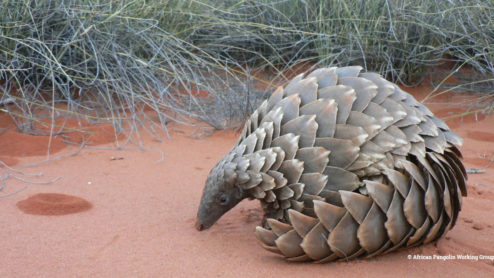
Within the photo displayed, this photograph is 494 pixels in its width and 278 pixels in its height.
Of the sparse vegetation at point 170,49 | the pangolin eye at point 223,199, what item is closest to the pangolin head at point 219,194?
the pangolin eye at point 223,199

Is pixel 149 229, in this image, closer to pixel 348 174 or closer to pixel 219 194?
pixel 219 194

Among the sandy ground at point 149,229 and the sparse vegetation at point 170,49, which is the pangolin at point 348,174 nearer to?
the sandy ground at point 149,229

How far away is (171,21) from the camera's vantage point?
Answer: 5273mm

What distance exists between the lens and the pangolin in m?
2.24

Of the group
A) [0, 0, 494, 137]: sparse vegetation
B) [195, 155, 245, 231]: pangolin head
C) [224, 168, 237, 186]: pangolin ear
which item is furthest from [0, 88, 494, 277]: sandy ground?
[0, 0, 494, 137]: sparse vegetation

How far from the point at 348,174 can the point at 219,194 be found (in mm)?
592

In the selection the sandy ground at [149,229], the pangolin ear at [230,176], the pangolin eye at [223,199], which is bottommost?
the sandy ground at [149,229]

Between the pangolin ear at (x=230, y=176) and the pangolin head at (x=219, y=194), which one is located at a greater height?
the pangolin ear at (x=230, y=176)

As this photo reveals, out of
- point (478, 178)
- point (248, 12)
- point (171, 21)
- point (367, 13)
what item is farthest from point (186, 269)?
point (248, 12)

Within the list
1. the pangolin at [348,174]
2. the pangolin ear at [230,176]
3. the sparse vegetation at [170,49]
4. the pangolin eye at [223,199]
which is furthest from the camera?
the sparse vegetation at [170,49]

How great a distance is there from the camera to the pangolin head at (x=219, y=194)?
2.44 m

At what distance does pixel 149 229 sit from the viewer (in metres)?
2.71

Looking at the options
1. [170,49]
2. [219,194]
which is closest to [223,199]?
[219,194]

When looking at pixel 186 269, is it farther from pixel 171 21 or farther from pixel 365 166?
pixel 171 21
